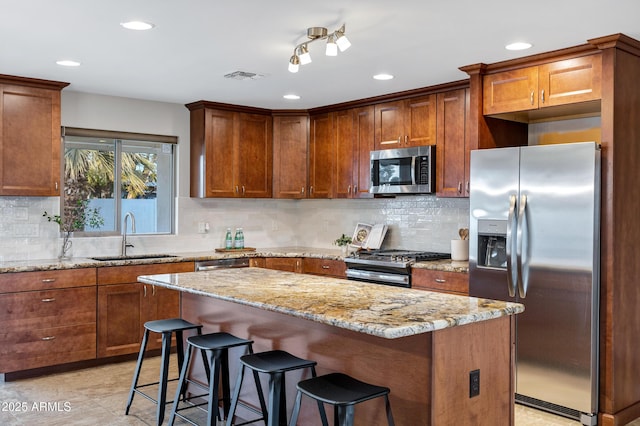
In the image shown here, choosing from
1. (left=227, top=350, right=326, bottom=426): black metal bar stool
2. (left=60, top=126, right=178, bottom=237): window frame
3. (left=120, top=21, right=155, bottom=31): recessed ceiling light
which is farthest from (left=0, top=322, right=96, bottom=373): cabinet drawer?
(left=120, top=21, right=155, bottom=31): recessed ceiling light

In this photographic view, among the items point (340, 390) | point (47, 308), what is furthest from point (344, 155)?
point (340, 390)

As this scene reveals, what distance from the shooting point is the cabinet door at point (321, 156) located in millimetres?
6078

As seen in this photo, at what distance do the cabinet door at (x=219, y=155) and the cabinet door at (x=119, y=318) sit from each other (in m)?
1.33

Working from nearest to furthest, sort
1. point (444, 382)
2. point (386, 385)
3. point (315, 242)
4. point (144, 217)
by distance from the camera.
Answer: point (444, 382) < point (386, 385) < point (144, 217) < point (315, 242)

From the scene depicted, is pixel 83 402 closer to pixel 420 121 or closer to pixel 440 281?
pixel 440 281

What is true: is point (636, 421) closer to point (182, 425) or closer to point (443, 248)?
point (443, 248)

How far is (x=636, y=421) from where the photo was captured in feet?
12.6

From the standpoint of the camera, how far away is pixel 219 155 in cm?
597

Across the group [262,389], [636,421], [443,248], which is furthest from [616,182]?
[262,389]

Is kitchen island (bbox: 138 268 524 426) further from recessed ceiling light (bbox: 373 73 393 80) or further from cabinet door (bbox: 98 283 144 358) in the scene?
recessed ceiling light (bbox: 373 73 393 80)

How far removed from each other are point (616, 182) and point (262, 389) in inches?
97.1

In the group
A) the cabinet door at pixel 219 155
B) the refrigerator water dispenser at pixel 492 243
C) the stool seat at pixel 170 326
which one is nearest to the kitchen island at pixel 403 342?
the stool seat at pixel 170 326

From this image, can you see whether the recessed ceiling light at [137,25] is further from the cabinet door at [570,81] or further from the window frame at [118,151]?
the cabinet door at [570,81]

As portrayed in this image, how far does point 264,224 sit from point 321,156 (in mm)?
1076
